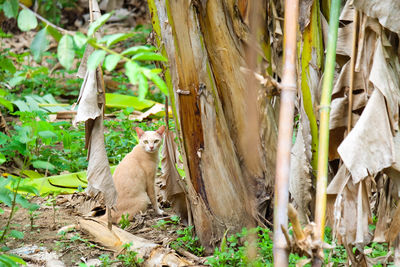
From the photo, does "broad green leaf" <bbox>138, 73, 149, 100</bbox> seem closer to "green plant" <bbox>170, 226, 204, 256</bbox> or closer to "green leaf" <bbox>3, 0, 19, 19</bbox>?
"green leaf" <bbox>3, 0, 19, 19</bbox>

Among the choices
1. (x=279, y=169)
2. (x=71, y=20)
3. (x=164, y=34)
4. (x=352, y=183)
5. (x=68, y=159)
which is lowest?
(x=68, y=159)

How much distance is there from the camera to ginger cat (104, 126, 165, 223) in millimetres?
4398

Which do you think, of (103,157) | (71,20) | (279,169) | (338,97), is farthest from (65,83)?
(279,169)

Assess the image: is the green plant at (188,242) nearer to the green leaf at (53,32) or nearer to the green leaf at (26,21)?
the green leaf at (53,32)

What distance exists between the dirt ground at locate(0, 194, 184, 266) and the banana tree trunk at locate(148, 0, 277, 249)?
0.58m

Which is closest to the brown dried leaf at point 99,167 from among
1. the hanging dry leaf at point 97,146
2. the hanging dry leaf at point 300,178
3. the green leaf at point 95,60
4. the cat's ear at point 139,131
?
the hanging dry leaf at point 97,146

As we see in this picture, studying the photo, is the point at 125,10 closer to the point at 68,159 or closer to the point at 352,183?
the point at 68,159

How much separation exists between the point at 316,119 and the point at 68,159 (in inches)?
Answer: 127

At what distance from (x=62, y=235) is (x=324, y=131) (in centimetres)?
224

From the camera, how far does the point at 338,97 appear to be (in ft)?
9.81

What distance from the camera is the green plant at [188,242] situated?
135 inches

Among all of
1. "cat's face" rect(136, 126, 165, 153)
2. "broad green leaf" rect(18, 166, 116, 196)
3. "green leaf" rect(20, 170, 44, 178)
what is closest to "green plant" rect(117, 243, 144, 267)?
"broad green leaf" rect(18, 166, 116, 196)

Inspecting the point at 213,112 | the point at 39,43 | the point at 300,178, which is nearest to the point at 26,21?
the point at 39,43

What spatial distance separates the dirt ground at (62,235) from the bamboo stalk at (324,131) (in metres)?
1.63
